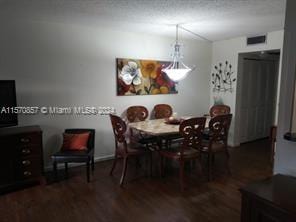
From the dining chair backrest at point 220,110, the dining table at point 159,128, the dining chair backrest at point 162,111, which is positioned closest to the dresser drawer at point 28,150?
the dining table at point 159,128

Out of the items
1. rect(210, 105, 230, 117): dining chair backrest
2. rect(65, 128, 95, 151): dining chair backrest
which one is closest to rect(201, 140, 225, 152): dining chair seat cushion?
rect(210, 105, 230, 117): dining chair backrest

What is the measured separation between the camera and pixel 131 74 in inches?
173

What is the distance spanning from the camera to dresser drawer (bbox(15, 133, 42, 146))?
301 centimetres

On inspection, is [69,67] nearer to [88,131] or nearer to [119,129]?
[88,131]

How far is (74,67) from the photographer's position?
3.85 meters

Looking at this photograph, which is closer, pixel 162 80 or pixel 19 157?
pixel 19 157

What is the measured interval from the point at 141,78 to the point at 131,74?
0.23 meters

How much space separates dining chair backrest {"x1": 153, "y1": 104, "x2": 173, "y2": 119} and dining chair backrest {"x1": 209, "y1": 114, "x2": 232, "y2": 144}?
1.47m

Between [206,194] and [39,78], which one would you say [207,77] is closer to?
[206,194]

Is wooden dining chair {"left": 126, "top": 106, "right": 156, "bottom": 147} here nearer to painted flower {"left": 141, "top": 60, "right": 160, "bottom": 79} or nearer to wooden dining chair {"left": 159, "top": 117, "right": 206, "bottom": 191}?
painted flower {"left": 141, "top": 60, "right": 160, "bottom": 79}

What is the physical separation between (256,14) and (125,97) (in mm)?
2507

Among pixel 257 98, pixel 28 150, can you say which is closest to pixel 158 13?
pixel 28 150

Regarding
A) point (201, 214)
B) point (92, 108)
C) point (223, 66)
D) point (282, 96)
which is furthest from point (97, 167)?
point (223, 66)

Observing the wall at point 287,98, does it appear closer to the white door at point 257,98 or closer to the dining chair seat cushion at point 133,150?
the dining chair seat cushion at point 133,150
